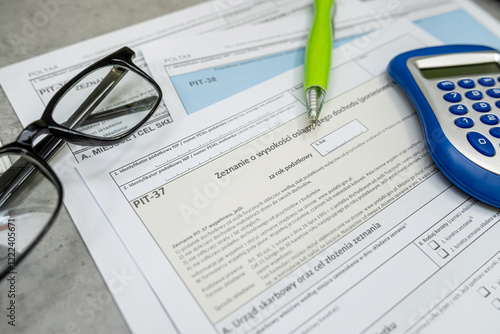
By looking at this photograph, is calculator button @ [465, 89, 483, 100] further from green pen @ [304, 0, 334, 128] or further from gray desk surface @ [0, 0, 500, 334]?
gray desk surface @ [0, 0, 500, 334]

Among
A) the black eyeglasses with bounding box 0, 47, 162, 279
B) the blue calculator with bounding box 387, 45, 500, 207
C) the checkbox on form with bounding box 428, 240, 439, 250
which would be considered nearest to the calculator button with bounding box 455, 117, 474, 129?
the blue calculator with bounding box 387, 45, 500, 207

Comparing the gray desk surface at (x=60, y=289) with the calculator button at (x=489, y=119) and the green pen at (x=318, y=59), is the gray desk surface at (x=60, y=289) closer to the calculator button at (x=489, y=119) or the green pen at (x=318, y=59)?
the green pen at (x=318, y=59)

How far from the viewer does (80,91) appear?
386mm

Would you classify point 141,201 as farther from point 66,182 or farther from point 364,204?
point 364,204

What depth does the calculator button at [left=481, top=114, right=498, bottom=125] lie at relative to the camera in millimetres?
369

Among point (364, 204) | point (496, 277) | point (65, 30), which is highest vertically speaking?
point (65, 30)

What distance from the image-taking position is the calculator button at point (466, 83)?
40cm


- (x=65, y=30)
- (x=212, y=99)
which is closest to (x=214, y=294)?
(x=212, y=99)

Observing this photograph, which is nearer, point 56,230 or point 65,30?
point 56,230

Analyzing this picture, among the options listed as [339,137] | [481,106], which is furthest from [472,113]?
[339,137]

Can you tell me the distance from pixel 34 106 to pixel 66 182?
10cm

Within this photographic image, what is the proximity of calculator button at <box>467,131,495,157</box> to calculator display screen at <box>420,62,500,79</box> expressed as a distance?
0.08 metres

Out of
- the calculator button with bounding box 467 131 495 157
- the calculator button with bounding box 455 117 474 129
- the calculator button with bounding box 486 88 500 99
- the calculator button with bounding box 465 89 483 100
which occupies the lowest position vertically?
the calculator button with bounding box 467 131 495 157

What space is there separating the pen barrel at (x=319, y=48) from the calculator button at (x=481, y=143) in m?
0.14
